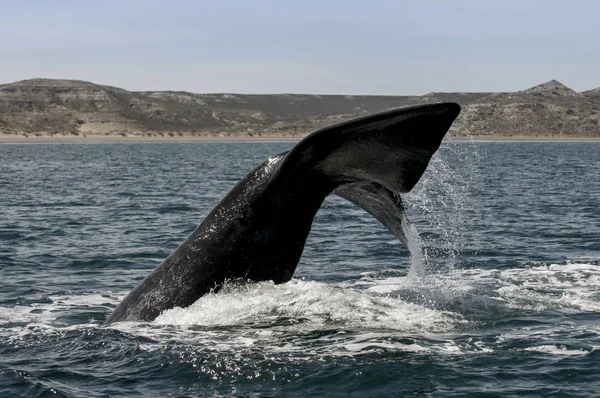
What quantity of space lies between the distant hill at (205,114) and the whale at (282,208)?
384 feet

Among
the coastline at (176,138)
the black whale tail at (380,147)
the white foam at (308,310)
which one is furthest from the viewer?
the coastline at (176,138)

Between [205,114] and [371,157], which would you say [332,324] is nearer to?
[371,157]

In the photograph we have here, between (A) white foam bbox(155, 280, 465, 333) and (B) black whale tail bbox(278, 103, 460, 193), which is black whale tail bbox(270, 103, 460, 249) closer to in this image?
(B) black whale tail bbox(278, 103, 460, 193)

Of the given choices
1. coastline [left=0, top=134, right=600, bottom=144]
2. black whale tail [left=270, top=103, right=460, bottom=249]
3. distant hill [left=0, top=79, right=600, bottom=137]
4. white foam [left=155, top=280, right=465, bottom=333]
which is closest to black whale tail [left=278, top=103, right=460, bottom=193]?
black whale tail [left=270, top=103, right=460, bottom=249]

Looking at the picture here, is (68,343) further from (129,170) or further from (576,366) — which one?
(129,170)

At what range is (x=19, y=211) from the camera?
1030 inches

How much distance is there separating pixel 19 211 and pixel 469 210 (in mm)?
12665

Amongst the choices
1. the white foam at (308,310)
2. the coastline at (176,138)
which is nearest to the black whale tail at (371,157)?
the white foam at (308,310)

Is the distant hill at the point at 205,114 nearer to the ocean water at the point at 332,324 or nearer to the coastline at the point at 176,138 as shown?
the coastline at the point at 176,138

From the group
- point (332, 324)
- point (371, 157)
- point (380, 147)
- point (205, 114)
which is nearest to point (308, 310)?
point (332, 324)

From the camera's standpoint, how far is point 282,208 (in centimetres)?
834

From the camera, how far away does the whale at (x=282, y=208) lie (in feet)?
25.0

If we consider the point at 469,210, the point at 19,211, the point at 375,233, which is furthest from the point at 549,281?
the point at 19,211

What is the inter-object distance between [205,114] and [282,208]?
16266 centimetres
